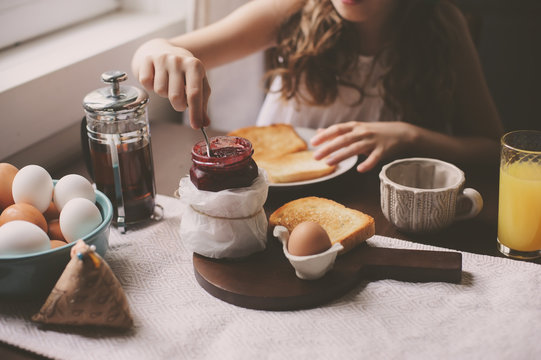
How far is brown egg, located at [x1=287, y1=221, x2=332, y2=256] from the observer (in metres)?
0.77

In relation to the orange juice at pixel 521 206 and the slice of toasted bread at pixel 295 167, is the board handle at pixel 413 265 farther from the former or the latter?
the slice of toasted bread at pixel 295 167

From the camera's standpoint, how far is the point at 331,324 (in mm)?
735

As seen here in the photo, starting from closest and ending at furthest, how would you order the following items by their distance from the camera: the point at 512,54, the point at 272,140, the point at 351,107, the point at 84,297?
the point at 84,297 → the point at 272,140 → the point at 351,107 → the point at 512,54

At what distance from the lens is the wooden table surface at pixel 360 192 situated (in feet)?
3.01

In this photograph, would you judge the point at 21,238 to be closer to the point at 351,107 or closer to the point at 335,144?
the point at 335,144

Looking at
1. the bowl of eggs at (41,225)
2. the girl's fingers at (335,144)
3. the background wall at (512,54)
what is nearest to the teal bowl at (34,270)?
the bowl of eggs at (41,225)

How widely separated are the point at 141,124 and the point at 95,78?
522 mm

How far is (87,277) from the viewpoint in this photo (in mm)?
692

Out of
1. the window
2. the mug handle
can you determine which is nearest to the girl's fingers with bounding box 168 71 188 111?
the mug handle

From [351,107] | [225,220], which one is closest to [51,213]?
[225,220]

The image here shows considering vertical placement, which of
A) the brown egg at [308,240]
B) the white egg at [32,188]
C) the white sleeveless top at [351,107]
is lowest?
the white sleeveless top at [351,107]

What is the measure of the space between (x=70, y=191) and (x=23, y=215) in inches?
3.5

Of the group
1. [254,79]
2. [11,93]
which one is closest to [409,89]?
[254,79]

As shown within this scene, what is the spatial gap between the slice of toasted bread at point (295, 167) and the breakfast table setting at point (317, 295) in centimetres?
11
